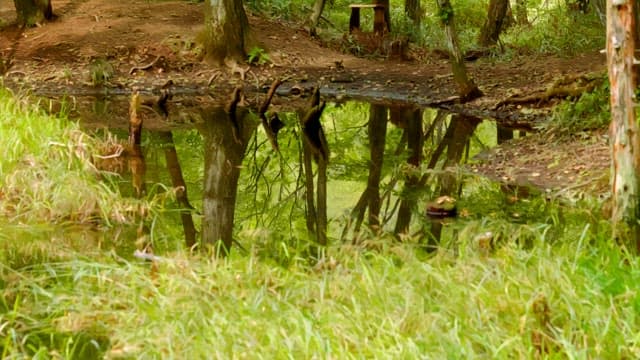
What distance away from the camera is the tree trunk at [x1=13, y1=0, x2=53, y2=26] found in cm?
1723

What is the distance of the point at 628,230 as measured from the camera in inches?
220

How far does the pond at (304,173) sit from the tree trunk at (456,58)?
549 millimetres

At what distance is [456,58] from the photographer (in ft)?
43.0

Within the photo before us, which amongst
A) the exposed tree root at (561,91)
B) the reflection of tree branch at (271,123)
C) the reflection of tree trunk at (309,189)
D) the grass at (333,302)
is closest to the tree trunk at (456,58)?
the exposed tree root at (561,91)

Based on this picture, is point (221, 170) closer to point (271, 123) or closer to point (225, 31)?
point (271, 123)

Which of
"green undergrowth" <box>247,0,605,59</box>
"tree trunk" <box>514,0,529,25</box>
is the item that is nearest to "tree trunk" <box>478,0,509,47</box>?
"green undergrowth" <box>247,0,605,59</box>

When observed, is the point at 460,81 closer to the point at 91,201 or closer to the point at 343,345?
the point at 91,201

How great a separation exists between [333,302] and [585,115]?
6.71 metres

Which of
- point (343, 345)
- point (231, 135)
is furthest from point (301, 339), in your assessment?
point (231, 135)

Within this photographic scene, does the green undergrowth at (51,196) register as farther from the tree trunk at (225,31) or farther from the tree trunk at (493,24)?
the tree trunk at (493,24)

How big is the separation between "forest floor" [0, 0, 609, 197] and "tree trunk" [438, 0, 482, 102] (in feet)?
0.59

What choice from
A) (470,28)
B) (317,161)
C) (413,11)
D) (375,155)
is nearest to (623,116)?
(375,155)

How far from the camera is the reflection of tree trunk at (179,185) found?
7.14 m

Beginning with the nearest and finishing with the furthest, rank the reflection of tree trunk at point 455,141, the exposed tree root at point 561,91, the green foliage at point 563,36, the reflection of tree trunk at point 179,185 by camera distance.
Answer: the reflection of tree trunk at point 179,185, the reflection of tree trunk at point 455,141, the exposed tree root at point 561,91, the green foliage at point 563,36
